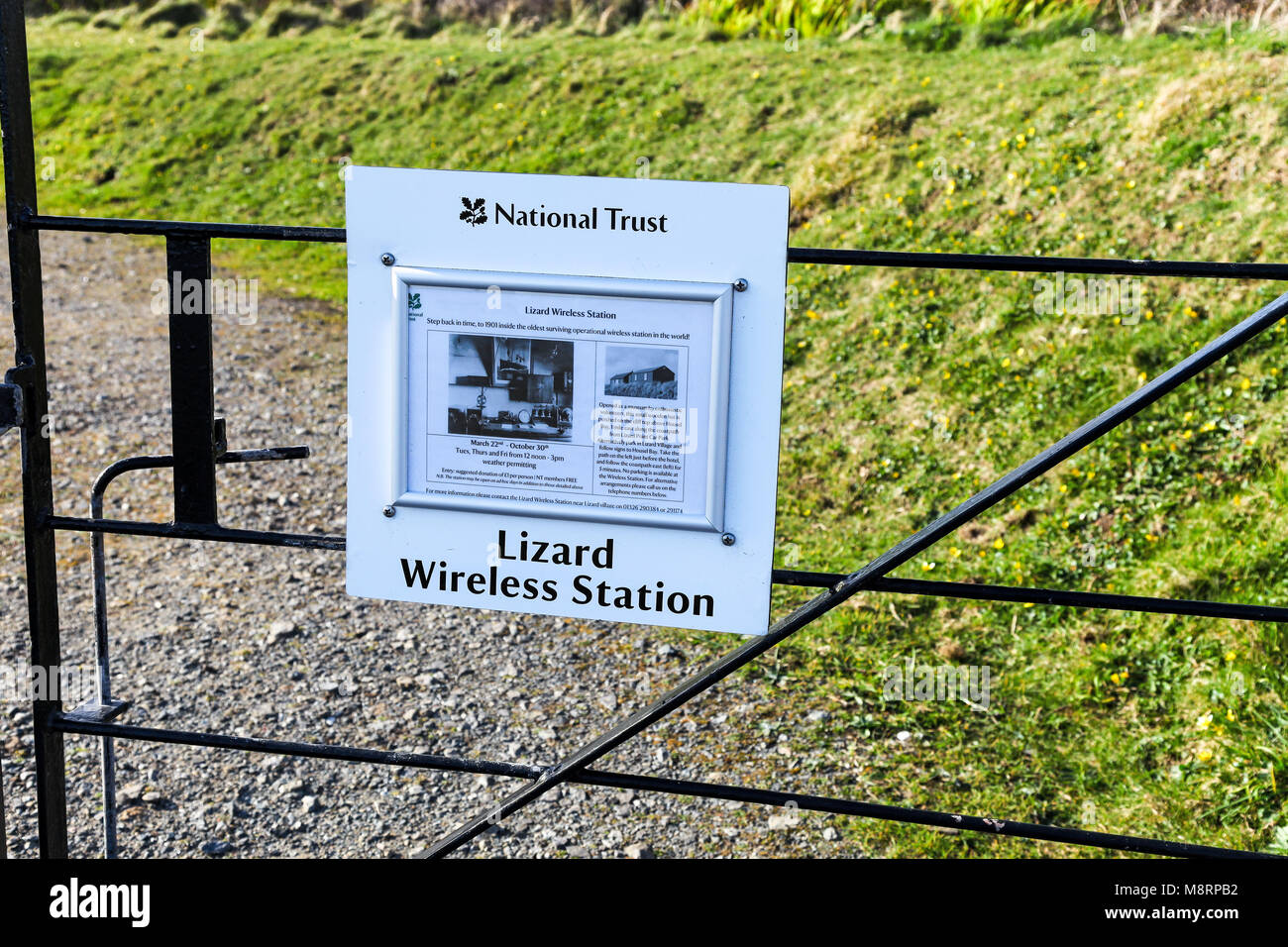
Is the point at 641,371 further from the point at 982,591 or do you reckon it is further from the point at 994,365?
the point at 994,365

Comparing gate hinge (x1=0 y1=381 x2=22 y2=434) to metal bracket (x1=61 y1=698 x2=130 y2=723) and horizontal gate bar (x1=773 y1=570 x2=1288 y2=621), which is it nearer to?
metal bracket (x1=61 y1=698 x2=130 y2=723)

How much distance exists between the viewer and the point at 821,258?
2264 mm

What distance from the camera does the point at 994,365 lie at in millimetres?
6523

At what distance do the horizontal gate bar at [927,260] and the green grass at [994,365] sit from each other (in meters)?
2.27

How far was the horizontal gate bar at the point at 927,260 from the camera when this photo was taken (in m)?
2.12

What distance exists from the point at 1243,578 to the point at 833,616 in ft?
5.54

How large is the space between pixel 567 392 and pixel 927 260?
77cm

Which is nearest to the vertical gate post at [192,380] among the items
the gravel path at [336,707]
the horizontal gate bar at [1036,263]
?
the horizontal gate bar at [1036,263]

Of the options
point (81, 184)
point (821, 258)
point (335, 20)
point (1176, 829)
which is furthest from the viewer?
point (335, 20)

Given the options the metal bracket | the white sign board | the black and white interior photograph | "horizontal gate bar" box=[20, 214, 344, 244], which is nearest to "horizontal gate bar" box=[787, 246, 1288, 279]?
the white sign board

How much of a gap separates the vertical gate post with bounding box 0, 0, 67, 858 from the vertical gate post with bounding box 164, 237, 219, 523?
27 centimetres
